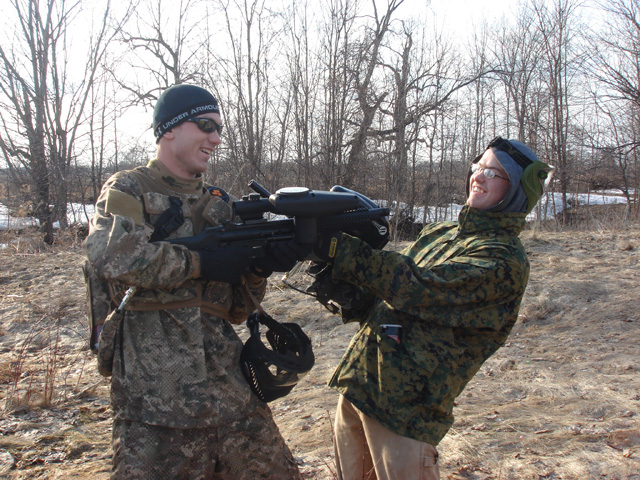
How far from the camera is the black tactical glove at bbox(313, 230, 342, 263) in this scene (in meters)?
1.94

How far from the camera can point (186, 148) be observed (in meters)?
2.09

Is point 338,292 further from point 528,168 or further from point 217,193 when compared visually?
point 528,168

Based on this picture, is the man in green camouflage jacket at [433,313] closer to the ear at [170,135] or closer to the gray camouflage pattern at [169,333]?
the gray camouflage pattern at [169,333]

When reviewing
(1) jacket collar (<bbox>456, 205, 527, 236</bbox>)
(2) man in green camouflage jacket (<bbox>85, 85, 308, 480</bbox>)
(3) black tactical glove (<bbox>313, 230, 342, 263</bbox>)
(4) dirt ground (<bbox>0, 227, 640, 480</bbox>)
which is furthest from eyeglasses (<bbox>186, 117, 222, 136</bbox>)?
(4) dirt ground (<bbox>0, 227, 640, 480</bbox>)

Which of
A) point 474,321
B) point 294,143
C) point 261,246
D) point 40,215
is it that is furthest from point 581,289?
point 40,215

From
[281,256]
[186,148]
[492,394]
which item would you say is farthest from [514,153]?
[492,394]

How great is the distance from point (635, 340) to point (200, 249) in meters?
4.87

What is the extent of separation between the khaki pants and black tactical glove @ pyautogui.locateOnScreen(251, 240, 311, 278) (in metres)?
0.72

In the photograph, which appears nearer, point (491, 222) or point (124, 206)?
point (124, 206)

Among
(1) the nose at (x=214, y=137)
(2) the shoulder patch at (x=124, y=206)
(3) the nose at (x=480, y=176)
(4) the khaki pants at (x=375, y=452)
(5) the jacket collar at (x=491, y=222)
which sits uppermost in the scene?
(1) the nose at (x=214, y=137)

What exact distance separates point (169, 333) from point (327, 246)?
0.74 meters

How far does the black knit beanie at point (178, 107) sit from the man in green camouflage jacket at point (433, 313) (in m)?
0.78

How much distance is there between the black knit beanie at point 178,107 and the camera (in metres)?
2.06

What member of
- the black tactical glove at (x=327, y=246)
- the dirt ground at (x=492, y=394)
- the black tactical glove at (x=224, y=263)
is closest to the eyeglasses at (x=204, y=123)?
the black tactical glove at (x=224, y=263)
